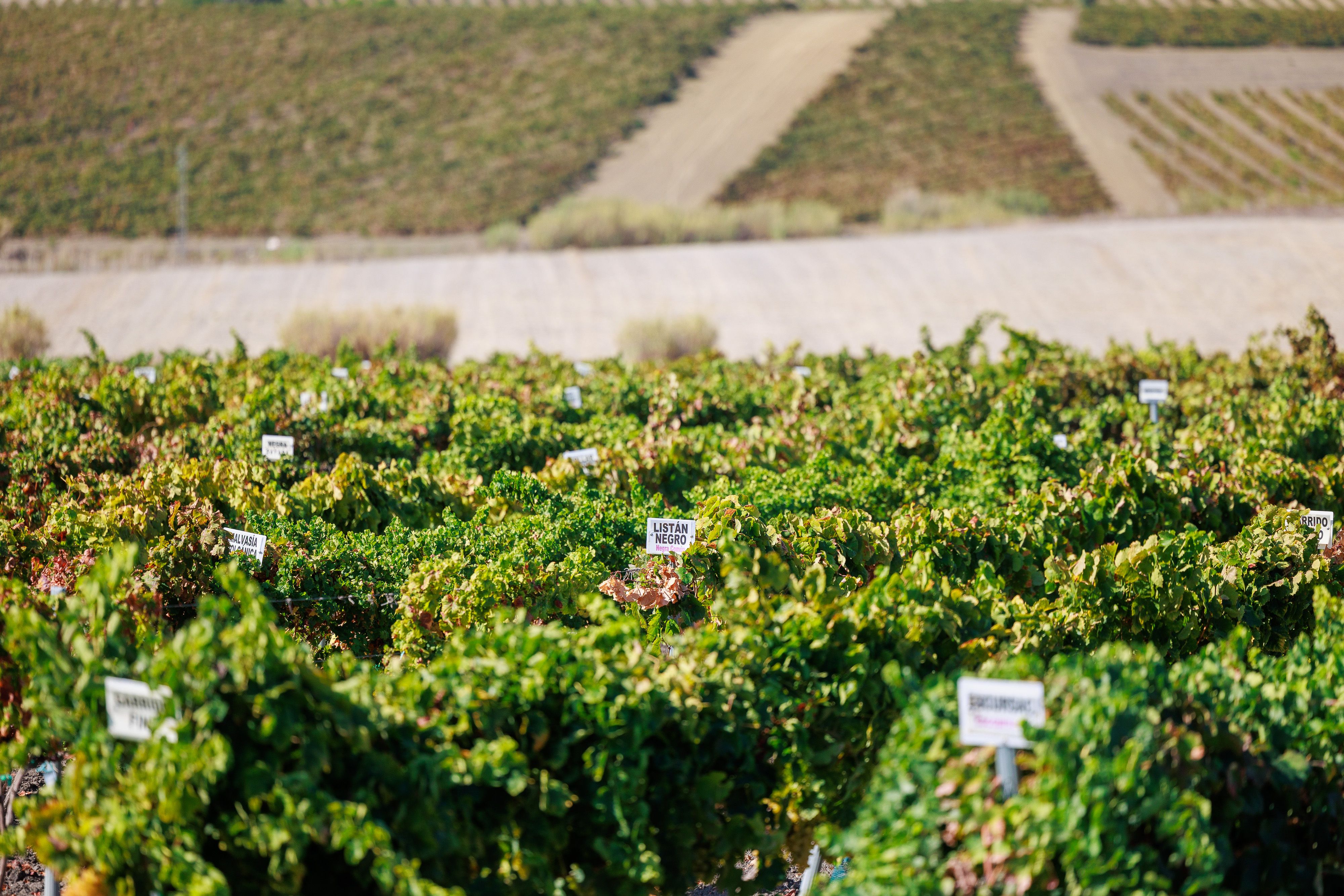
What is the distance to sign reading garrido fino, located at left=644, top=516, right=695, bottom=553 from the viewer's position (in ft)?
21.6

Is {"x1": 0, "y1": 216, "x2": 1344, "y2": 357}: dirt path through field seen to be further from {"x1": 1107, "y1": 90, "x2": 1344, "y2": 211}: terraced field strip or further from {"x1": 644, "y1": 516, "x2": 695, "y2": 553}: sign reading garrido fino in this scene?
{"x1": 644, "y1": 516, "x2": 695, "y2": 553}: sign reading garrido fino

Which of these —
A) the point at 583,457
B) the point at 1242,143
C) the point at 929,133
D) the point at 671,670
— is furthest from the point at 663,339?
the point at 1242,143

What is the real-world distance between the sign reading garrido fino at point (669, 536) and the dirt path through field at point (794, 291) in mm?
20700

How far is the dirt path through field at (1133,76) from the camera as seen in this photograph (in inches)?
2320

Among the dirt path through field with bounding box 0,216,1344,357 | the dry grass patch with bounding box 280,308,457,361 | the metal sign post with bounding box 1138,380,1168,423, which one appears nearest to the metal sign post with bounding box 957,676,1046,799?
the metal sign post with bounding box 1138,380,1168,423

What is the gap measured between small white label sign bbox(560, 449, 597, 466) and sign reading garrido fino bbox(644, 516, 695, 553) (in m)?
2.45

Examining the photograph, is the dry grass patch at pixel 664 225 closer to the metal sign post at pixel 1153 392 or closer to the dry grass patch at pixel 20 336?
the dry grass patch at pixel 20 336

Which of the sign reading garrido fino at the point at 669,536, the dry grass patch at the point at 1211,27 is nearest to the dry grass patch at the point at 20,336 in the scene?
the sign reading garrido fino at the point at 669,536

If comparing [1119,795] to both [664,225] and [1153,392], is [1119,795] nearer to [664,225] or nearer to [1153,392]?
[1153,392]

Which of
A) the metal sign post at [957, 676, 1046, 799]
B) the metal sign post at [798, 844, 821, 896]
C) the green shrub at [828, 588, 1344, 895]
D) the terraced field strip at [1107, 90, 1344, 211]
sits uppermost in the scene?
the metal sign post at [957, 676, 1046, 799]

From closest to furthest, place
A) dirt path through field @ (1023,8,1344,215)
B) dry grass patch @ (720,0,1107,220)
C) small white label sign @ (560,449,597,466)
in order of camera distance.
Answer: small white label sign @ (560,449,597,466) → dry grass patch @ (720,0,1107,220) → dirt path through field @ (1023,8,1344,215)

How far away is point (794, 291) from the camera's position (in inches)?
1230

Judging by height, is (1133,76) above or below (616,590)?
below

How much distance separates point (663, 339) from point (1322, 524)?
1763 centimetres
